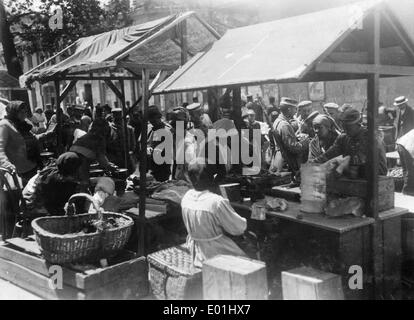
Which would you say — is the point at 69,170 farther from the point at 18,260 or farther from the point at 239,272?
the point at 239,272

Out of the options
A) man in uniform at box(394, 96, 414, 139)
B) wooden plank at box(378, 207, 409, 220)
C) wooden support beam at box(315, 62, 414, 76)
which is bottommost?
wooden plank at box(378, 207, 409, 220)

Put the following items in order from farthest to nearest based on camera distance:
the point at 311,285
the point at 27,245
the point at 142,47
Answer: the point at 142,47 < the point at 27,245 < the point at 311,285

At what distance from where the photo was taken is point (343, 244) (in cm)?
425

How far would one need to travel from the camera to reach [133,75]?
9.11 meters

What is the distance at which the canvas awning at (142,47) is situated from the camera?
5.91 metres

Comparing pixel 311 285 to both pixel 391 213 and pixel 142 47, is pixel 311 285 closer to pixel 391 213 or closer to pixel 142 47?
pixel 391 213

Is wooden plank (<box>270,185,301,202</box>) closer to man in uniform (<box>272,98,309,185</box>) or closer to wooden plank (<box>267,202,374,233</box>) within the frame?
wooden plank (<box>267,202,374,233</box>)

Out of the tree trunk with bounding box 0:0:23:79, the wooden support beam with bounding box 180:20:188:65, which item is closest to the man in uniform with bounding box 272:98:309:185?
the wooden support beam with bounding box 180:20:188:65

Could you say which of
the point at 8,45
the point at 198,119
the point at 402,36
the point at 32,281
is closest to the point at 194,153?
the point at 198,119

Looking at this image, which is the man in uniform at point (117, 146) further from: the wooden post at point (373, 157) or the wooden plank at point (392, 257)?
the wooden plank at point (392, 257)

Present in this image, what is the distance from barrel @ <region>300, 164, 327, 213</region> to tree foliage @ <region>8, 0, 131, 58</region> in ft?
33.2

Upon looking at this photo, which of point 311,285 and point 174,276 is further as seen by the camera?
point 174,276

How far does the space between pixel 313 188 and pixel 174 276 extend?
169 cm

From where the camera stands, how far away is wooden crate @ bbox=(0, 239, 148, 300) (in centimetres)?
440
